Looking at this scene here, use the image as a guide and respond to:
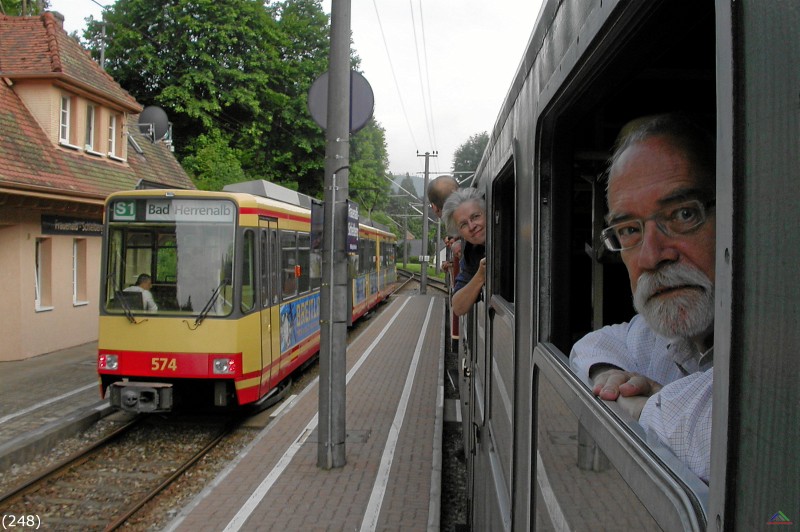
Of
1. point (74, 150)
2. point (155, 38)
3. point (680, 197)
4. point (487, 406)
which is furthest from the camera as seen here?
point (155, 38)

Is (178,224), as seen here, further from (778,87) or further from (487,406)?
(778,87)

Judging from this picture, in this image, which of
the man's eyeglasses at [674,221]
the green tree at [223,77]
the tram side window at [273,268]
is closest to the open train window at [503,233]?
the man's eyeglasses at [674,221]

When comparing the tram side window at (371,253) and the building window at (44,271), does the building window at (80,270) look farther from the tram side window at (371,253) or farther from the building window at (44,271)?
the tram side window at (371,253)

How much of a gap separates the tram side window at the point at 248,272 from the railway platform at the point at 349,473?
57.7 inches

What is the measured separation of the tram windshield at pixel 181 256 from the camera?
8.05 metres

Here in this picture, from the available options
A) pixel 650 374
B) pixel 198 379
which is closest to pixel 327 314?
pixel 198 379

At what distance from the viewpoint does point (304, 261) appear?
1127cm

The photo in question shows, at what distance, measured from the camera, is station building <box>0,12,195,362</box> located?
12836 mm

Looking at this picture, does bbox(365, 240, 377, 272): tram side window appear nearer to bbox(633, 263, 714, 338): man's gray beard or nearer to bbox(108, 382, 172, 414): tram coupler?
bbox(108, 382, 172, 414): tram coupler

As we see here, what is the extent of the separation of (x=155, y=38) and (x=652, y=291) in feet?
94.5

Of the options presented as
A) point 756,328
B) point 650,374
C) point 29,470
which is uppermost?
point 756,328

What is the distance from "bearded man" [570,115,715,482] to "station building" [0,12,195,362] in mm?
12361

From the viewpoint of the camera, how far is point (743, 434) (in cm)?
70

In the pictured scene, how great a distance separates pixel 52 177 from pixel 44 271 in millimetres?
1884
